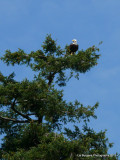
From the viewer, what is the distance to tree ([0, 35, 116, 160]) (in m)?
14.1

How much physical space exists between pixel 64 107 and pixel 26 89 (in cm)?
231

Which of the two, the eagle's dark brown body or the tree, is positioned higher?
the eagle's dark brown body

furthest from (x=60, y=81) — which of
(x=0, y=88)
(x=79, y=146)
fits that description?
(x=79, y=146)

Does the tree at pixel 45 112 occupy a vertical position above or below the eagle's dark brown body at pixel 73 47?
below

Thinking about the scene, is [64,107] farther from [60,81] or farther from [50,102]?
[60,81]

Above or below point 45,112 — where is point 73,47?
above

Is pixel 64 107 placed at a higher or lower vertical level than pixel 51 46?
lower

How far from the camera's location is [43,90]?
1623 centimetres

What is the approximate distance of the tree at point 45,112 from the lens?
46.4ft

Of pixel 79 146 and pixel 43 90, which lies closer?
pixel 79 146

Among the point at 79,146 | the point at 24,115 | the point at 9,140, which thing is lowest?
the point at 79,146

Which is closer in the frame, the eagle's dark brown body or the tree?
the tree

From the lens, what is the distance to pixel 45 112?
16.5 meters

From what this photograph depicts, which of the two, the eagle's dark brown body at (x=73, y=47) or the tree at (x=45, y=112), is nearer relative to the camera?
the tree at (x=45, y=112)
